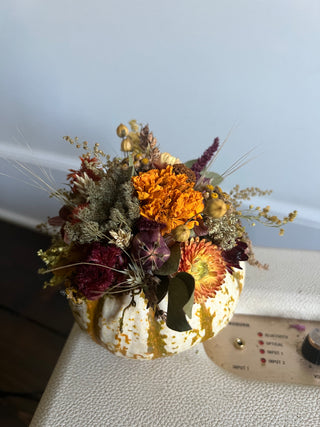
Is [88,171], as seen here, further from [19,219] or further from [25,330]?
[19,219]

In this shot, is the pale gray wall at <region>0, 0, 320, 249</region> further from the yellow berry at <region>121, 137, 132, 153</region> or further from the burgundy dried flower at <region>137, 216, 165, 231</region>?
the burgundy dried flower at <region>137, 216, 165, 231</region>

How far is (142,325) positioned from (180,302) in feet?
0.49

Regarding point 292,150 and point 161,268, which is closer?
point 161,268

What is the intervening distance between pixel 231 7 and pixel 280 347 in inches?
33.6

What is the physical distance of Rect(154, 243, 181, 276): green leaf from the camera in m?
0.50

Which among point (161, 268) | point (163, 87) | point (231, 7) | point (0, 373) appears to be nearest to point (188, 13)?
point (231, 7)

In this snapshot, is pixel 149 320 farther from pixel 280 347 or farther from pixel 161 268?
pixel 280 347

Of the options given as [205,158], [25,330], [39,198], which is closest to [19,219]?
[39,198]

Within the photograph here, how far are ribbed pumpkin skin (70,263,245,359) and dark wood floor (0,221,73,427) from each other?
48cm

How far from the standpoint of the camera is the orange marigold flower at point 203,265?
53cm

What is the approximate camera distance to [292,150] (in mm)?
1135

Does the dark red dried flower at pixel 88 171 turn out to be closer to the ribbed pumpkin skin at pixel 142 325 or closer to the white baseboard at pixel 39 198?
the ribbed pumpkin skin at pixel 142 325

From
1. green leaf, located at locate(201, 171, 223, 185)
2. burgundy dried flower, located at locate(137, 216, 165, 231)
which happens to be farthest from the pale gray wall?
burgundy dried flower, located at locate(137, 216, 165, 231)

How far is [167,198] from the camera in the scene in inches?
19.7
